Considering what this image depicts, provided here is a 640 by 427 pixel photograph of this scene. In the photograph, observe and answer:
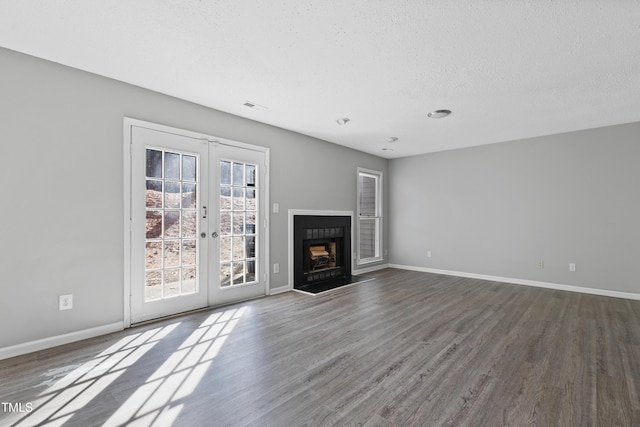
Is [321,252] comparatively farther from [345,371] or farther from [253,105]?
[345,371]

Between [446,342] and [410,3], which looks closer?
[410,3]

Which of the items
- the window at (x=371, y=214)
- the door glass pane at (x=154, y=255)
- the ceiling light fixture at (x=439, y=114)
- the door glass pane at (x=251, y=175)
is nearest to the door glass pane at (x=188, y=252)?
the door glass pane at (x=154, y=255)

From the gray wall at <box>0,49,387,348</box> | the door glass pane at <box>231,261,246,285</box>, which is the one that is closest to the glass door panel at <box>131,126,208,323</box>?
the gray wall at <box>0,49,387,348</box>

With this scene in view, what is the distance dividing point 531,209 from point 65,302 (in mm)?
6225

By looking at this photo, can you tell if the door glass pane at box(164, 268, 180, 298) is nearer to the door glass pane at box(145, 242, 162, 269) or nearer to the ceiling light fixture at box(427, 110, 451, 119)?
the door glass pane at box(145, 242, 162, 269)

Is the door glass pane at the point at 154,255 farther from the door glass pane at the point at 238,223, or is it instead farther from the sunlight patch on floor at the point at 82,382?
the door glass pane at the point at 238,223

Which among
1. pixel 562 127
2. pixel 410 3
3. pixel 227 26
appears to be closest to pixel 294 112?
pixel 227 26

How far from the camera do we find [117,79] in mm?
2826

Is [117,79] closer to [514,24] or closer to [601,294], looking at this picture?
[514,24]

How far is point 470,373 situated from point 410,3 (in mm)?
2527

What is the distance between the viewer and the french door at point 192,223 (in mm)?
3002

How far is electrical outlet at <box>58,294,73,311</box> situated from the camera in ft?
8.27

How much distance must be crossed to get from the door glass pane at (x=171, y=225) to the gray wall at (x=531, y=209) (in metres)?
4.42

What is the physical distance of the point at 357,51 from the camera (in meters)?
2.32
